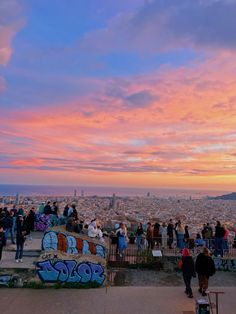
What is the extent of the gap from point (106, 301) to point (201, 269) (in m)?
3.28

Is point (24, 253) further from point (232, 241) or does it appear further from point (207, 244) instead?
point (232, 241)

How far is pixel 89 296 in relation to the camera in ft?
35.9

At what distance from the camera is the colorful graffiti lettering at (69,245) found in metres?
13.9

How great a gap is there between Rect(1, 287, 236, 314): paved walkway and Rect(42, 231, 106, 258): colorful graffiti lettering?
2.60 meters

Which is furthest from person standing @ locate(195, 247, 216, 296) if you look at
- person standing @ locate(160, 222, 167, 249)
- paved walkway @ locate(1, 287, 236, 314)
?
person standing @ locate(160, 222, 167, 249)

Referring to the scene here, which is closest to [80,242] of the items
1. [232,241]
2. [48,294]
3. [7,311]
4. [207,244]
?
[48,294]

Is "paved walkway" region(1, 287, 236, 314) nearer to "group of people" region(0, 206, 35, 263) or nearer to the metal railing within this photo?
"group of people" region(0, 206, 35, 263)

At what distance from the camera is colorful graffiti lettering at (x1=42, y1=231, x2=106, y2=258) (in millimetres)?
13945

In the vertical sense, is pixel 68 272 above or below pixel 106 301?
above

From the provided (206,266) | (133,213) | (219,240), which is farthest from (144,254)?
(133,213)

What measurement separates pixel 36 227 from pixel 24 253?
5.65 metres

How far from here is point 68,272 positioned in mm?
12117

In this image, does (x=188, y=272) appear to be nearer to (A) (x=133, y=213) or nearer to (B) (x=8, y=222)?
(B) (x=8, y=222)

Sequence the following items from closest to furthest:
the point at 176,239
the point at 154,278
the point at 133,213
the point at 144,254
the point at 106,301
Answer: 1. the point at 106,301
2. the point at 154,278
3. the point at 144,254
4. the point at 176,239
5. the point at 133,213
